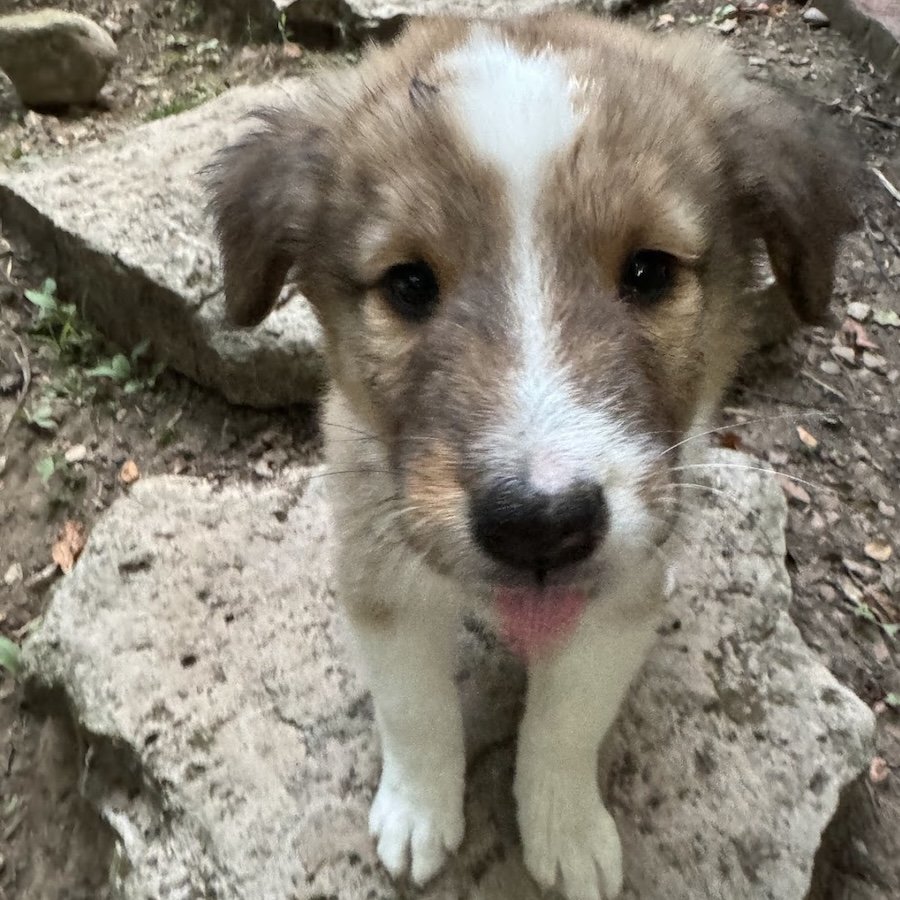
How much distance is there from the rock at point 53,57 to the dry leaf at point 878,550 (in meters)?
3.64

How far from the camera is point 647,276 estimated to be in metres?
1.62

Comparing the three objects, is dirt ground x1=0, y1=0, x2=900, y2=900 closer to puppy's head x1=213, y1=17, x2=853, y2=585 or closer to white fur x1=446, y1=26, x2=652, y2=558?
puppy's head x1=213, y1=17, x2=853, y2=585

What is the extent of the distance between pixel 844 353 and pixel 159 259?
8.14 ft

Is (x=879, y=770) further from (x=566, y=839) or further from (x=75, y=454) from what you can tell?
(x=75, y=454)

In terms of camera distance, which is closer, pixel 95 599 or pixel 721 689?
pixel 721 689

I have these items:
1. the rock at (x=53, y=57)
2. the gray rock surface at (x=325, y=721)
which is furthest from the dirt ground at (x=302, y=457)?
the gray rock surface at (x=325, y=721)

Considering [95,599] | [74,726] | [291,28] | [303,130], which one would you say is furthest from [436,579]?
[291,28]

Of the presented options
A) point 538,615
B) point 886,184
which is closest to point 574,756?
point 538,615

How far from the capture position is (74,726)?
265 centimetres

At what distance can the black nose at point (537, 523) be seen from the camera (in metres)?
1.35

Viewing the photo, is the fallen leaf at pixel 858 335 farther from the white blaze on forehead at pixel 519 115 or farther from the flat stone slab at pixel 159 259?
the white blaze on forehead at pixel 519 115

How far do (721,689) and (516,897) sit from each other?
0.73 metres

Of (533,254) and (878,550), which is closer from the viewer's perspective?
(533,254)

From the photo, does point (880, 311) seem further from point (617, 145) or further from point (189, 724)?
point (189, 724)
